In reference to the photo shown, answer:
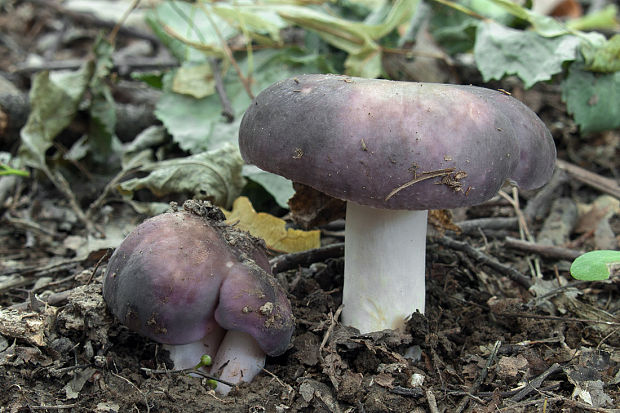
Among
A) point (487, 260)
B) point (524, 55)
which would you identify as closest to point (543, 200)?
point (524, 55)

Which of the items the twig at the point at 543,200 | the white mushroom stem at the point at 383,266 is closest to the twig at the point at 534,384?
the white mushroom stem at the point at 383,266

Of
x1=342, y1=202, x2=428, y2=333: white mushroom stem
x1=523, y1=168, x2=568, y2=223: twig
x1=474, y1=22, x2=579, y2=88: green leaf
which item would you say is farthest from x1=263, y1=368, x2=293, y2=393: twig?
x1=474, y1=22, x2=579, y2=88: green leaf

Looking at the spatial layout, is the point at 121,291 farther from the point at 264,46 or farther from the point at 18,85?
the point at 18,85

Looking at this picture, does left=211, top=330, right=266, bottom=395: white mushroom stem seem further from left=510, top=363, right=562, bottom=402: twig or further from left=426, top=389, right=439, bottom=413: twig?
left=510, top=363, right=562, bottom=402: twig

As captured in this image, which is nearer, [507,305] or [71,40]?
[507,305]

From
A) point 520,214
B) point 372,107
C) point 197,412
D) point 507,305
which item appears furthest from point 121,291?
point 520,214
